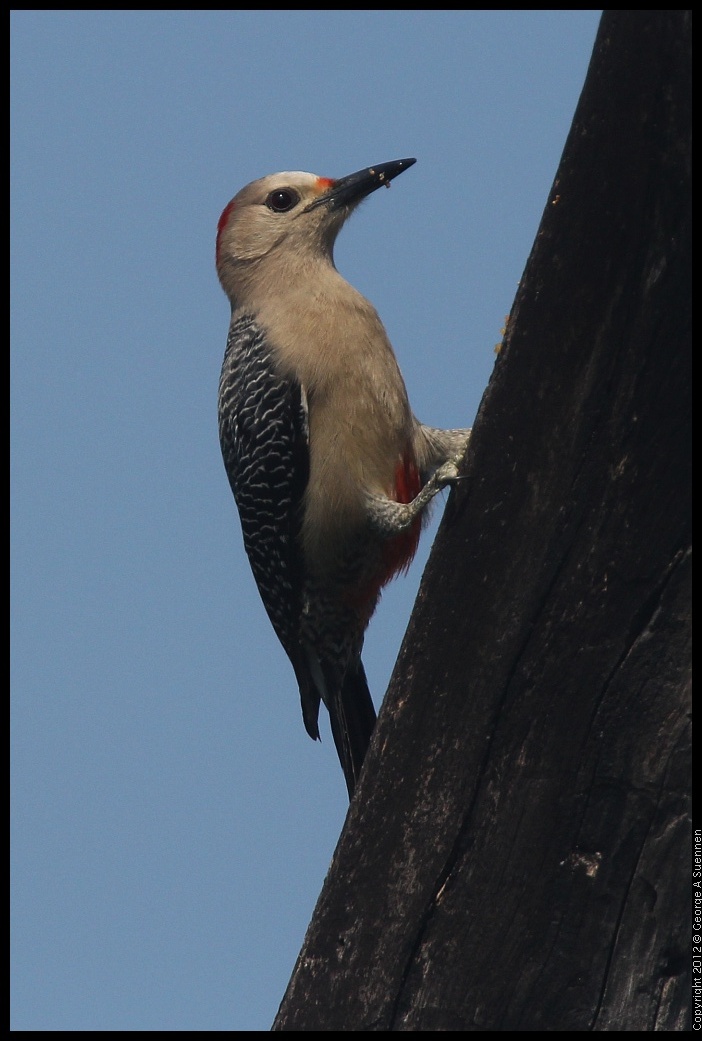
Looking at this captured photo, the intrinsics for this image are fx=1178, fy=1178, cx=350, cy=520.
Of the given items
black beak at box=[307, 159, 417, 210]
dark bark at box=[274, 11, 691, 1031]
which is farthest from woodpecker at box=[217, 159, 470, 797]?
dark bark at box=[274, 11, 691, 1031]

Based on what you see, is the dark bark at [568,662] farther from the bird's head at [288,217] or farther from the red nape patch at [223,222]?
the red nape patch at [223,222]

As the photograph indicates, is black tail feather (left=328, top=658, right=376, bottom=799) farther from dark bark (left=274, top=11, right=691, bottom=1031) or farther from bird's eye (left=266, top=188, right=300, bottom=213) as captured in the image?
bird's eye (left=266, top=188, right=300, bottom=213)

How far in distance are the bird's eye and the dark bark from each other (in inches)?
140

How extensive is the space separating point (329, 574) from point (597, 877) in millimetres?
2856

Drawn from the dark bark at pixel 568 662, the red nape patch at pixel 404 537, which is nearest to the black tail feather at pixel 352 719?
the red nape patch at pixel 404 537

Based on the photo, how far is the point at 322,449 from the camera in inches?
244

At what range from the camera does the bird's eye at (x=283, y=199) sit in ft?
23.4

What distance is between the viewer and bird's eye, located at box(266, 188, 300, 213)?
23.4 ft

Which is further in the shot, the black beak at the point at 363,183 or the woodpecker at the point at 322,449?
the black beak at the point at 363,183

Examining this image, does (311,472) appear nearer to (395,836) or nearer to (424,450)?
(424,450)

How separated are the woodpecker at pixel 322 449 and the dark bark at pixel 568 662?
1.77 metres

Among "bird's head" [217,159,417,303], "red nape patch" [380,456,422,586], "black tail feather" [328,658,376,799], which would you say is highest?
"bird's head" [217,159,417,303]
